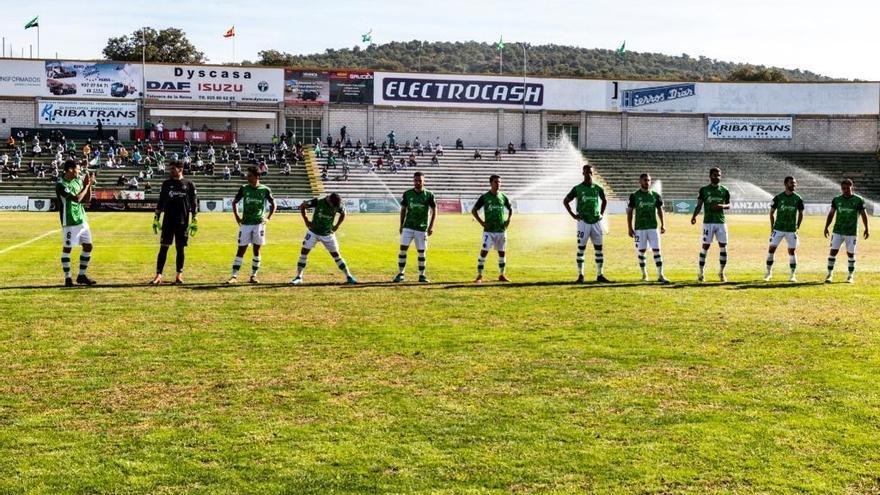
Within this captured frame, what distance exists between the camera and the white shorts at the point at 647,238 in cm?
1928

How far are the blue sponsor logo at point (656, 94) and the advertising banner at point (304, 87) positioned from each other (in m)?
30.0

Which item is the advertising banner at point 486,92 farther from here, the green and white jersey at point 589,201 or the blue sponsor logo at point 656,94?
the green and white jersey at point 589,201

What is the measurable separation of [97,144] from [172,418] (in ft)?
232

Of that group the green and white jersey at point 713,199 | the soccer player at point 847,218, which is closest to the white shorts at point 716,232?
the green and white jersey at point 713,199

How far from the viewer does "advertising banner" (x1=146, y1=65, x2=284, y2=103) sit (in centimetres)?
7738

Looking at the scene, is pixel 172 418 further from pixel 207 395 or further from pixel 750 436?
pixel 750 436

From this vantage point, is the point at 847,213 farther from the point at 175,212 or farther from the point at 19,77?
the point at 19,77

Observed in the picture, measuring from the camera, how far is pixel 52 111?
248 feet

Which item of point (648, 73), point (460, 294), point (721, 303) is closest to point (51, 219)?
point (460, 294)

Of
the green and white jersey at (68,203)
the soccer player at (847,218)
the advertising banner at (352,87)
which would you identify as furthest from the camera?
the advertising banner at (352,87)

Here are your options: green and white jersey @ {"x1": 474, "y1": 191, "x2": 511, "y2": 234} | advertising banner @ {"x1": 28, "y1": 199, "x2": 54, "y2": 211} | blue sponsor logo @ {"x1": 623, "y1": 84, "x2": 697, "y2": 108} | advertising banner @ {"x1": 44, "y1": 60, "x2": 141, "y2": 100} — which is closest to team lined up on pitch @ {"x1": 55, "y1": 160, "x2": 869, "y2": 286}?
green and white jersey @ {"x1": 474, "y1": 191, "x2": 511, "y2": 234}

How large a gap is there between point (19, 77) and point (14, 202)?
81.5 feet

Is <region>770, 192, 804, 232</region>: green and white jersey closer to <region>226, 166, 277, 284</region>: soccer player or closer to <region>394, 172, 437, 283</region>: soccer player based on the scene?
<region>394, 172, 437, 283</region>: soccer player

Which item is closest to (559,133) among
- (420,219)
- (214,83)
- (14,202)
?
(214,83)
